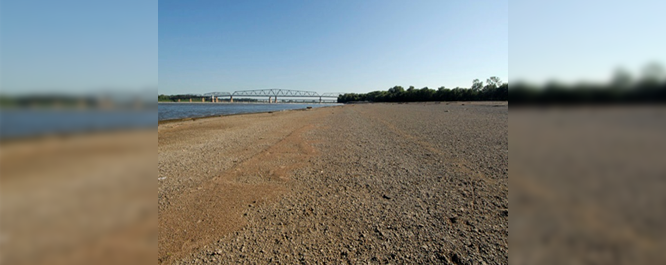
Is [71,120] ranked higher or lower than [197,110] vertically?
lower

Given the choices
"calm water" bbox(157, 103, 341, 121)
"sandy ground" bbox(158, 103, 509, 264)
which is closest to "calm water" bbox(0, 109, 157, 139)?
"calm water" bbox(157, 103, 341, 121)

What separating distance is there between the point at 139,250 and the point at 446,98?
374ft

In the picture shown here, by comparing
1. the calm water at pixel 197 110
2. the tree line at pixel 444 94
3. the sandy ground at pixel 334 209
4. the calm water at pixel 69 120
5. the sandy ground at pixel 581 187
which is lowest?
the sandy ground at pixel 334 209

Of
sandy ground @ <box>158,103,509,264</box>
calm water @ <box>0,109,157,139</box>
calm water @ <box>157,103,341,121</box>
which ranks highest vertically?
calm water @ <box>157,103,341,121</box>

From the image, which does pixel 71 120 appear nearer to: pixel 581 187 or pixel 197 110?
pixel 581 187

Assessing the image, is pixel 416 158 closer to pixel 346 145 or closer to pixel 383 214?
pixel 346 145

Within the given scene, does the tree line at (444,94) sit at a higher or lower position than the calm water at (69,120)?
higher

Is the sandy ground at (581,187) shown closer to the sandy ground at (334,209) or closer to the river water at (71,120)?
the river water at (71,120)

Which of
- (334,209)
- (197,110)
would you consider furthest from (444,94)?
(334,209)

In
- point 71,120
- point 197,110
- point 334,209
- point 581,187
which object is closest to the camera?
point 581,187

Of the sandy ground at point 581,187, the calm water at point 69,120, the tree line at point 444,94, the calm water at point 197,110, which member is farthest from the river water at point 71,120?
the tree line at point 444,94

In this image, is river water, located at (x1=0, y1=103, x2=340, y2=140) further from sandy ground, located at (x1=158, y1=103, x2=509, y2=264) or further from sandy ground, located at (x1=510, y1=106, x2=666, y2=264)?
sandy ground, located at (x1=158, y1=103, x2=509, y2=264)

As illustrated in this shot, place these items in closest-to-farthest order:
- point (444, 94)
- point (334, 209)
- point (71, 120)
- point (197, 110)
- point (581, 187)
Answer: point (581, 187), point (71, 120), point (334, 209), point (197, 110), point (444, 94)

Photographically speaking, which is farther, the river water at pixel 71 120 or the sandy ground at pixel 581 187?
the river water at pixel 71 120
